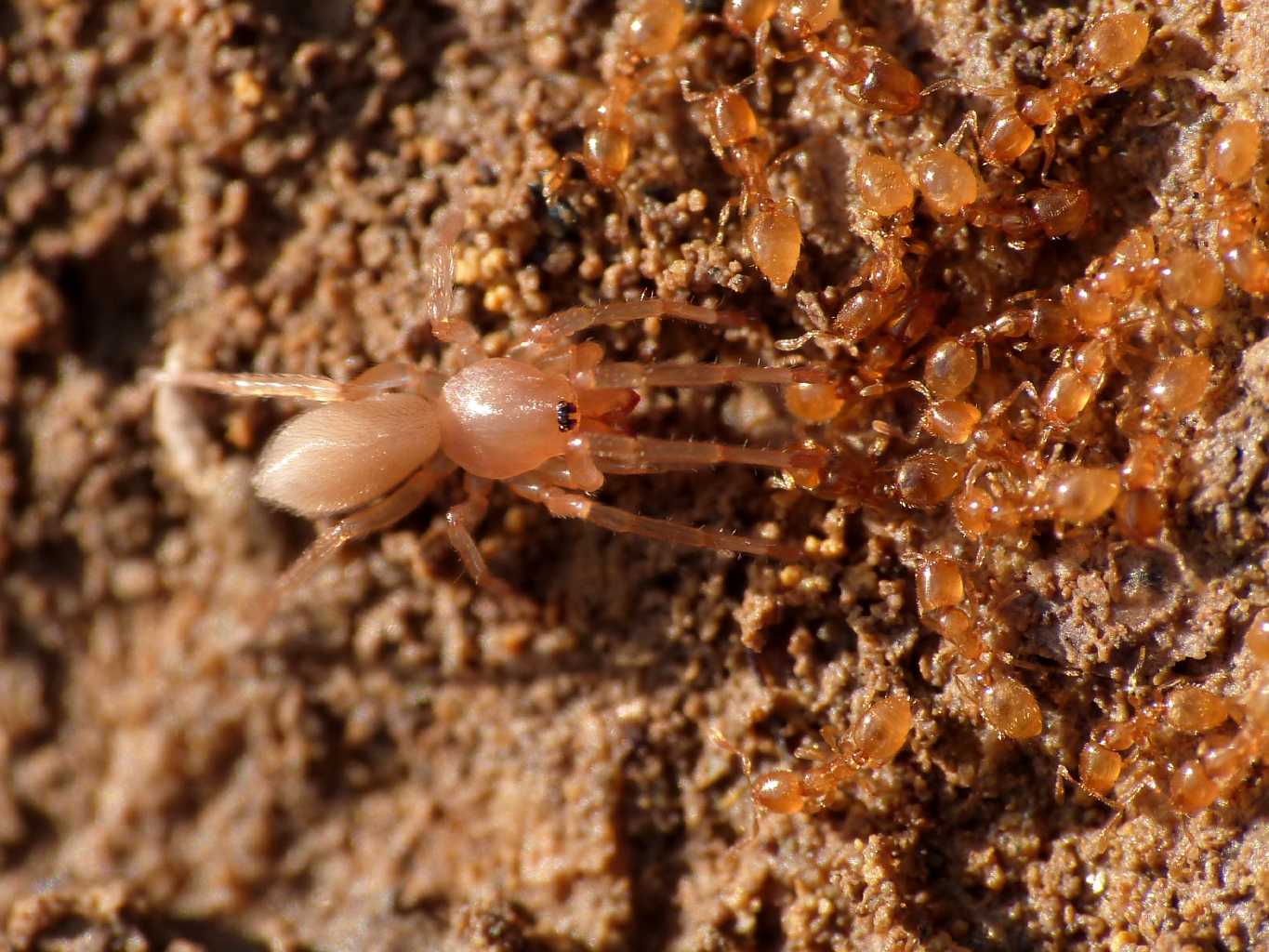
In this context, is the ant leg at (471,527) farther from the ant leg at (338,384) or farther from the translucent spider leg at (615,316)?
the translucent spider leg at (615,316)

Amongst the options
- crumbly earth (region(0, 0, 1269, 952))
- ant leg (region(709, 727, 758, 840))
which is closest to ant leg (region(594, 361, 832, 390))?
crumbly earth (region(0, 0, 1269, 952))

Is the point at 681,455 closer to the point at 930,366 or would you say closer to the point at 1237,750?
the point at 930,366

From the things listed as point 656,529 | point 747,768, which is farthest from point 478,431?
point 747,768

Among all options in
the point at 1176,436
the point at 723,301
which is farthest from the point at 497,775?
the point at 1176,436

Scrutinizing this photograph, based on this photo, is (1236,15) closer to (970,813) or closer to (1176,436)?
(1176,436)

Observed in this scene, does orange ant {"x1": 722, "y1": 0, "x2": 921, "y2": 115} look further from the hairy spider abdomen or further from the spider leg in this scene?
the hairy spider abdomen

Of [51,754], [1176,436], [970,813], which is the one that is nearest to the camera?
[1176,436]
